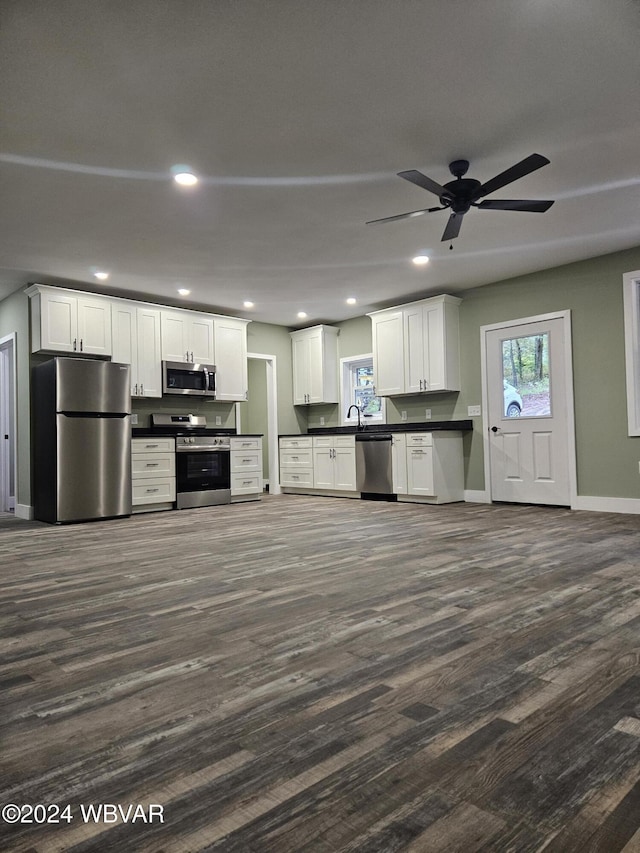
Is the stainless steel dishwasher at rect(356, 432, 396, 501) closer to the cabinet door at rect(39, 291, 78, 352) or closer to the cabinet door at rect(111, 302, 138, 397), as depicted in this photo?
the cabinet door at rect(111, 302, 138, 397)

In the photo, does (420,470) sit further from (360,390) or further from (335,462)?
(360,390)

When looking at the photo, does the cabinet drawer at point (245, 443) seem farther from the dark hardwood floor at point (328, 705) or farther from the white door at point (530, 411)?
the dark hardwood floor at point (328, 705)

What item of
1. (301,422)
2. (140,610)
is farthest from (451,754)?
(301,422)

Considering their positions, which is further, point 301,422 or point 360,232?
point 301,422

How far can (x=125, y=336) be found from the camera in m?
6.49

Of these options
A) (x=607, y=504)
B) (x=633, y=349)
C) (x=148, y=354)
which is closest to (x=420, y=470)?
(x=607, y=504)

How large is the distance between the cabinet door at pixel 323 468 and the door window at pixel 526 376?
7.82 ft

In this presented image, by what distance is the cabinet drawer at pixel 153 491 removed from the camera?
247 inches

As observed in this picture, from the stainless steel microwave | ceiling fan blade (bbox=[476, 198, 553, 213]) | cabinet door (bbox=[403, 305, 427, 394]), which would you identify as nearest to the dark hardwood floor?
ceiling fan blade (bbox=[476, 198, 553, 213])

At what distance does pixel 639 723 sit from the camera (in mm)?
1427

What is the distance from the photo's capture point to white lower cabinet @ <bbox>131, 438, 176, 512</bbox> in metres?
6.29

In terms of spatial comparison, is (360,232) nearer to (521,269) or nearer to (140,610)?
(521,269)

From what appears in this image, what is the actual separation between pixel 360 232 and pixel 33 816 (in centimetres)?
446

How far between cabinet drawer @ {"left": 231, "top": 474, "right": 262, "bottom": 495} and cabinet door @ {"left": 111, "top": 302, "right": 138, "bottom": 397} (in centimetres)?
165
